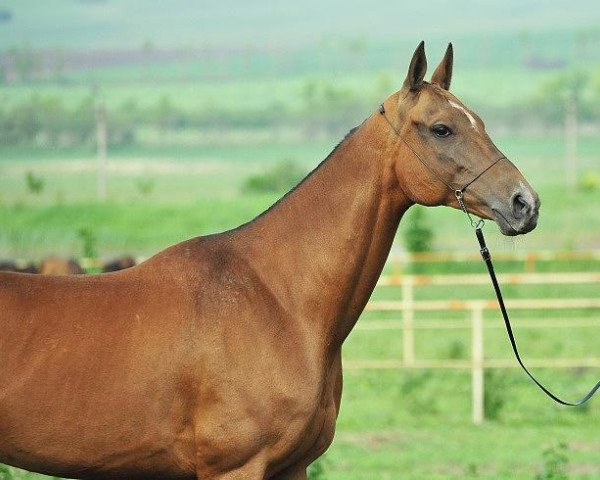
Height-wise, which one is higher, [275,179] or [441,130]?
[441,130]

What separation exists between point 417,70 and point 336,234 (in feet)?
2.41

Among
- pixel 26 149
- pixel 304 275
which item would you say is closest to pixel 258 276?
pixel 304 275

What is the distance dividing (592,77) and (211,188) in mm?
14106

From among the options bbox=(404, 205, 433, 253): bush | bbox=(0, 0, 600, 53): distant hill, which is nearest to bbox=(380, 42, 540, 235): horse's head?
bbox=(404, 205, 433, 253): bush

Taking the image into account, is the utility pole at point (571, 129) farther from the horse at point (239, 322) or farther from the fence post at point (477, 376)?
the horse at point (239, 322)

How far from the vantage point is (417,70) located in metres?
5.02

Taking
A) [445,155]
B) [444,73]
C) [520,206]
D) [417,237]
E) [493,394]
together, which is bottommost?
[493,394]

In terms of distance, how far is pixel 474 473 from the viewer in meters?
9.59

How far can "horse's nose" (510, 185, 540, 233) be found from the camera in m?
4.80

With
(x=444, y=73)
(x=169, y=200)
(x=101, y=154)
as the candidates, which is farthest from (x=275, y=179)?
(x=444, y=73)

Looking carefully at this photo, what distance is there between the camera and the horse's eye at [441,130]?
4.99 m

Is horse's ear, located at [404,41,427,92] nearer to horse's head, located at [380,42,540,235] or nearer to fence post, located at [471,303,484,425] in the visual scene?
horse's head, located at [380,42,540,235]

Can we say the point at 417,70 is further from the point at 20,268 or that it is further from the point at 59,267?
the point at 20,268

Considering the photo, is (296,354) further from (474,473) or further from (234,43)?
(234,43)
